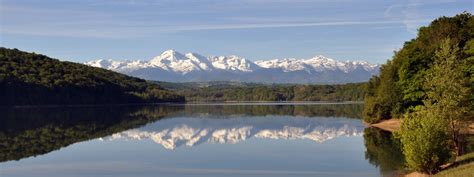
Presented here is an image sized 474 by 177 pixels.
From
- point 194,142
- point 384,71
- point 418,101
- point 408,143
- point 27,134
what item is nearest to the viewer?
point 408,143

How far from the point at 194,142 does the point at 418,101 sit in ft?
109

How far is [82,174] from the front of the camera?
45125mm

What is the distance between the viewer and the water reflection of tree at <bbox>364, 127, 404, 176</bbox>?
4640 centimetres

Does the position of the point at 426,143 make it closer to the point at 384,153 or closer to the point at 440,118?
the point at 440,118

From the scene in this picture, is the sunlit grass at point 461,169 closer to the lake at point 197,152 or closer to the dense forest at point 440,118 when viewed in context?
the dense forest at point 440,118

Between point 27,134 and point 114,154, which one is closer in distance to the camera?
point 114,154

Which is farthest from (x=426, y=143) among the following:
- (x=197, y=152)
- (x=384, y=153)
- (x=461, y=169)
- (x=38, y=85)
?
(x=38, y=85)

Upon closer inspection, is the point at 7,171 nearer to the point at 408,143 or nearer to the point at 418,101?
the point at 408,143

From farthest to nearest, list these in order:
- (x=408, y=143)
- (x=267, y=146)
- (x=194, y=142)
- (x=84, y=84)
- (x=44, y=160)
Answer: (x=84, y=84)
(x=194, y=142)
(x=267, y=146)
(x=44, y=160)
(x=408, y=143)

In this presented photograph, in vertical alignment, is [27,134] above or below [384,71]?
below

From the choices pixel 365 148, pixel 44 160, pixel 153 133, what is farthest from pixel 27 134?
pixel 365 148

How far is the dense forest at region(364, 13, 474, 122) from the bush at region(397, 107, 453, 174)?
44.7 meters

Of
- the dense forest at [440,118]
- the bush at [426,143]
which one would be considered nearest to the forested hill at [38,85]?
the dense forest at [440,118]

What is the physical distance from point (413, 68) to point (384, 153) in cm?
3566
